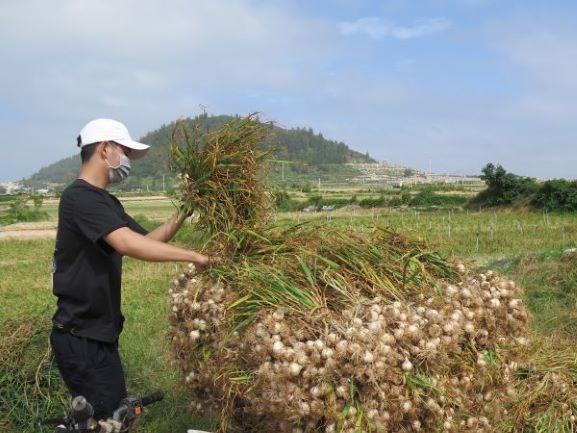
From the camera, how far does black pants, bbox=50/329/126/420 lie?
3.38 meters

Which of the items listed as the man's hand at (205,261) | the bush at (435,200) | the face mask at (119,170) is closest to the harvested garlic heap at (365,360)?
the man's hand at (205,261)

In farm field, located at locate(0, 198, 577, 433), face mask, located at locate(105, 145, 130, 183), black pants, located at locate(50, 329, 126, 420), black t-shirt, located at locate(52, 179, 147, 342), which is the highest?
face mask, located at locate(105, 145, 130, 183)

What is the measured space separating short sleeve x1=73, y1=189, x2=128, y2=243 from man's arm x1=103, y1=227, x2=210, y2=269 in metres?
0.04

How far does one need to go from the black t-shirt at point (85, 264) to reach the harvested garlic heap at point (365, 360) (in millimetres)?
436

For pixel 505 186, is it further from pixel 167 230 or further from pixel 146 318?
pixel 167 230

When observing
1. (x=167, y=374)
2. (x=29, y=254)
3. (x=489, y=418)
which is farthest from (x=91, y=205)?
(x=29, y=254)

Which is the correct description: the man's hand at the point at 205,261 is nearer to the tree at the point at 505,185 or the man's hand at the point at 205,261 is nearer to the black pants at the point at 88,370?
the black pants at the point at 88,370

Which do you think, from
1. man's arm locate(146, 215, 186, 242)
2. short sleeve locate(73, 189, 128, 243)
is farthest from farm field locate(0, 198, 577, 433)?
short sleeve locate(73, 189, 128, 243)

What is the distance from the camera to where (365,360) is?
99.8 inches

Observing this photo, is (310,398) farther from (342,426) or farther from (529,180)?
(529,180)

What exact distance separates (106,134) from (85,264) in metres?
0.72

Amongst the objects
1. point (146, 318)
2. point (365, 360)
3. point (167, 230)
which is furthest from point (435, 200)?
point (365, 360)

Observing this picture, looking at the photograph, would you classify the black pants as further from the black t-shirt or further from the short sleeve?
the short sleeve

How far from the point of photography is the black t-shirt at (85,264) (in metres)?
3.20
